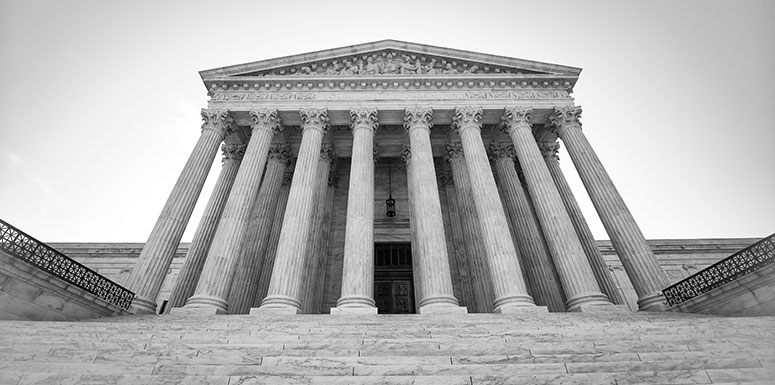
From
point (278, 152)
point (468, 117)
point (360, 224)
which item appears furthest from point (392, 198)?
point (360, 224)

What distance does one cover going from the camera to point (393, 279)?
18844 millimetres

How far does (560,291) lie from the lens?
1612 cm

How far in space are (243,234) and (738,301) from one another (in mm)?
16084

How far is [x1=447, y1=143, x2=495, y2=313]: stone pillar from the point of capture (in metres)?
15.4

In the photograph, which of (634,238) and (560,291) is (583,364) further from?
(560,291)

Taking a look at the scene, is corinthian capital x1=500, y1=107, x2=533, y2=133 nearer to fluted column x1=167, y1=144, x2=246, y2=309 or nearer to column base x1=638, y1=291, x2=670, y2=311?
column base x1=638, y1=291, x2=670, y2=311

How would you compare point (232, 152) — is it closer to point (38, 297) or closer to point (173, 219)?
point (173, 219)

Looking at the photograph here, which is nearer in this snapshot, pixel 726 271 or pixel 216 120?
pixel 726 271

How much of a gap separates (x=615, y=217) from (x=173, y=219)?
58.1ft

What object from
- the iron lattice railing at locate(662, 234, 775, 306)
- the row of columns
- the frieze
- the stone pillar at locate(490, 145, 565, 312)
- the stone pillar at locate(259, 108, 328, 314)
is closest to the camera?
the iron lattice railing at locate(662, 234, 775, 306)

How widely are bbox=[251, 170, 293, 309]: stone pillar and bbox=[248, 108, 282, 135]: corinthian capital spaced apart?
11.5ft

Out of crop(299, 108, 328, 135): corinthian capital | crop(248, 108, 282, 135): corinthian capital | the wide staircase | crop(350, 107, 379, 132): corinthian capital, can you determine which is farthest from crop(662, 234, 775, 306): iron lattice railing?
crop(248, 108, 282, 135): corinthian capital

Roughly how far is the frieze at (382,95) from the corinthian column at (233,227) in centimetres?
133

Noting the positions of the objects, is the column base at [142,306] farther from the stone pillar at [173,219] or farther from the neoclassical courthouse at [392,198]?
the neoclassical courthouse at [392,198]
